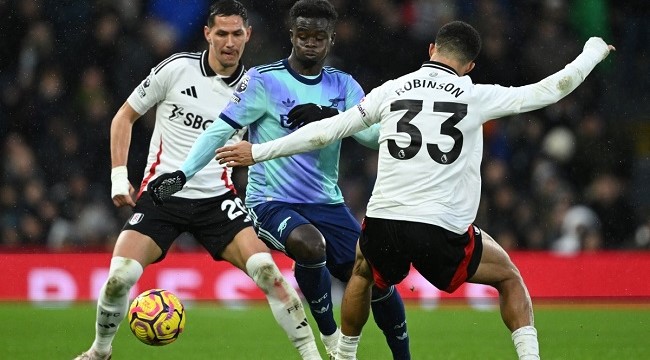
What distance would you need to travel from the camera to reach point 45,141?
14.3m

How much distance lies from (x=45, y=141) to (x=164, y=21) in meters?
2.10

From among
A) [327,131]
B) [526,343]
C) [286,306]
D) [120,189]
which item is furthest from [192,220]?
[526,343]

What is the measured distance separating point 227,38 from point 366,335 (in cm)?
358

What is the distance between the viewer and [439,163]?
5.88 m

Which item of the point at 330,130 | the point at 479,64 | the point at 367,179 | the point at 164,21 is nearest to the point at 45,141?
the point at 164,21

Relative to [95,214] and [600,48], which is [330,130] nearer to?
[600,48]

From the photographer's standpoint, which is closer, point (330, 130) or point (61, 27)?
point (330, 130)

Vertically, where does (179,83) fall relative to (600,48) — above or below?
below

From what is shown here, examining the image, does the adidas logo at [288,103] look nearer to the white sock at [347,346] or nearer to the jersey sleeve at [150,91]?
the jersey sleeve at [150,91]

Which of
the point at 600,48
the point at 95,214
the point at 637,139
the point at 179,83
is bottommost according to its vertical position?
the point at 95,214

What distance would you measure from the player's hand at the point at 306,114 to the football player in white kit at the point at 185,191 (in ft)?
2.39

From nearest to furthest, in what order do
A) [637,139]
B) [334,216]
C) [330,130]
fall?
[330,130] < [334,216] < [637,139]

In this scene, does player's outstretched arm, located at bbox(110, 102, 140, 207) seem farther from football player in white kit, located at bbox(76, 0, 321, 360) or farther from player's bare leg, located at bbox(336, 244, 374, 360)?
player's bare leg, located at bbox(336, 244, 374, 360)

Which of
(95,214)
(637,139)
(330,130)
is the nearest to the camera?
(330,130)
